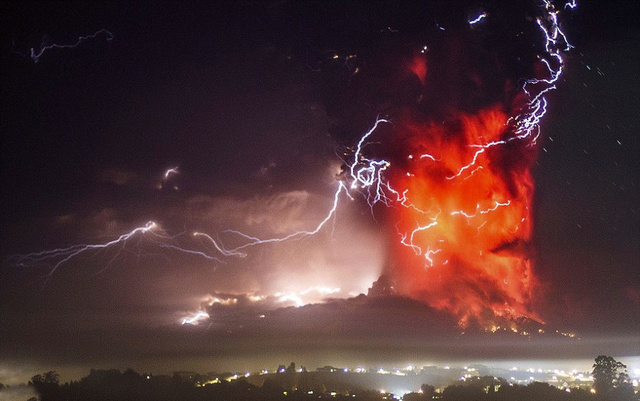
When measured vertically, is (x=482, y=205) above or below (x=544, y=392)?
above

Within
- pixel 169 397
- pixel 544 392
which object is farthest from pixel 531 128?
pixel 169 397

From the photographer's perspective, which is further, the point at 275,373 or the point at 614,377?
the point at 275,373

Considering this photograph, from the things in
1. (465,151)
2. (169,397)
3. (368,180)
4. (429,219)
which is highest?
(465,151)

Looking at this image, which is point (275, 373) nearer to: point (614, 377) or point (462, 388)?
point (462, 388)

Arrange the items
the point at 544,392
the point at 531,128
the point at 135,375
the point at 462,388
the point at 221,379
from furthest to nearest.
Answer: the point at 221,379 < the point at 135,375 < the point at 462,388 < the point at 544,392 < the point at 531,128

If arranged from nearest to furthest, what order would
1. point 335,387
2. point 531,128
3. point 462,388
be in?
point 531,128 < point 462,388 < point 335,387

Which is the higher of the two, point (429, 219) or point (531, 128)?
point (531, 128)

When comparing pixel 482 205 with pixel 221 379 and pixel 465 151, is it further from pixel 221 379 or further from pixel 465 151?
pixel 221 379

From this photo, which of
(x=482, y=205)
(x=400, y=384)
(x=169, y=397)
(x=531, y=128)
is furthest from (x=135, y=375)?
(x=531, y=128)

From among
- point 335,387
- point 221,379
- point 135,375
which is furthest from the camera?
point 221,379

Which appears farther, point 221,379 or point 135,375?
point 221,379
